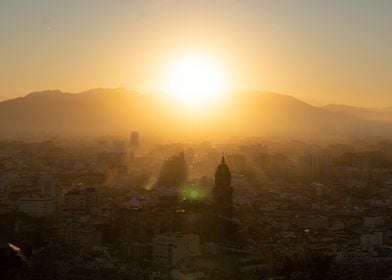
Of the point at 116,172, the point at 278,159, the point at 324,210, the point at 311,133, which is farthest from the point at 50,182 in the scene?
the point at 311,133

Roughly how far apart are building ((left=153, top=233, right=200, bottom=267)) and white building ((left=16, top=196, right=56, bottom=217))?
903 cm

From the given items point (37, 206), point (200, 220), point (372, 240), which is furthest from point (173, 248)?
point (37, 206)

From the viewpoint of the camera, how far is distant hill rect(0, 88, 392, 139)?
9931 centimetres

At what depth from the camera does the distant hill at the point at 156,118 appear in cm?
9931

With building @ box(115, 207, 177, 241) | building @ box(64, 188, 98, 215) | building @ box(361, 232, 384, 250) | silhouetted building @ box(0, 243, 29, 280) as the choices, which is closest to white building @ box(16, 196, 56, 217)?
building @ box(64, 188, 98, 215)

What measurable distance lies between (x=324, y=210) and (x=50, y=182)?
1009 cm

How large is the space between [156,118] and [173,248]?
89201mm

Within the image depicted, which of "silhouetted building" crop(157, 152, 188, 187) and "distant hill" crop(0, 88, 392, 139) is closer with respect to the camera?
"silhouetted building" crop(157, 152, 188, 187)

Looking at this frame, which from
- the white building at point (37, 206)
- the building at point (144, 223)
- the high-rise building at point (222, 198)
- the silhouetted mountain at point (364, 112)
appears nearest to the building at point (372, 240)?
the high-rise building at point (222, 198)

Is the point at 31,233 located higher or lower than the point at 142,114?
lower

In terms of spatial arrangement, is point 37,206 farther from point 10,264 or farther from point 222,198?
point 10,264

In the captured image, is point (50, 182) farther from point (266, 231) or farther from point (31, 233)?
point (266, 231)

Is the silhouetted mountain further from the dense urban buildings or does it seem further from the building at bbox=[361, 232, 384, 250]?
the building at bbox=[361, 232, 384, 250]

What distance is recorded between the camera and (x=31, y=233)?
2280 centimetres
